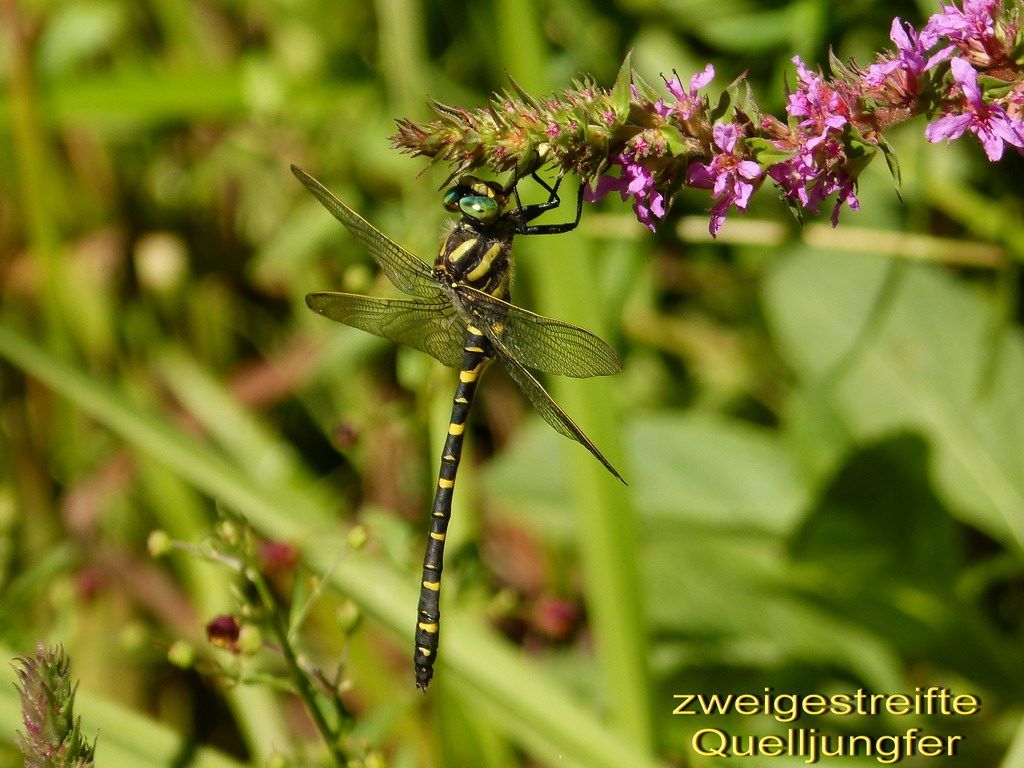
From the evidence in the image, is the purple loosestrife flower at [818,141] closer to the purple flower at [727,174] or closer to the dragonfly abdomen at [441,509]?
the purple flower at [727,174]

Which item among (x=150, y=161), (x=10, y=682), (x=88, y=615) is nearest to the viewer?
(x=10, y=682)

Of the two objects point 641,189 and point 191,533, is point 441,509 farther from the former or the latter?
point 191,533

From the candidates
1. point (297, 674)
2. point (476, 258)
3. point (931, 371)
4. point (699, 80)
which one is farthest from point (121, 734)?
point (931, 371)

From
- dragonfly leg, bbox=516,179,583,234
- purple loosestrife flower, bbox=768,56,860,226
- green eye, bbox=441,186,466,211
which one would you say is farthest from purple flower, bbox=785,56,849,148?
green eye, bbox=441,186,466,211

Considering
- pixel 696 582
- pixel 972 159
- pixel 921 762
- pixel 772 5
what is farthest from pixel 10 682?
pixel 972 159

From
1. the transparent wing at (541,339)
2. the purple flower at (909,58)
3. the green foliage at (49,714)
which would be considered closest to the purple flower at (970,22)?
the purple flower at (909,58)

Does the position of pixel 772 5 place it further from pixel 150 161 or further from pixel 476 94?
pixel 150 161

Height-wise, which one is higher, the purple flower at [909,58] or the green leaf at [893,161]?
the purple flower at [909,58]

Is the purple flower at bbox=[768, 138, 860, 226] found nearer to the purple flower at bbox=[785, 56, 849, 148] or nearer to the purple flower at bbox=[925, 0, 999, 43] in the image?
the purple flower at bbox=[785, 56, 849, 148]
